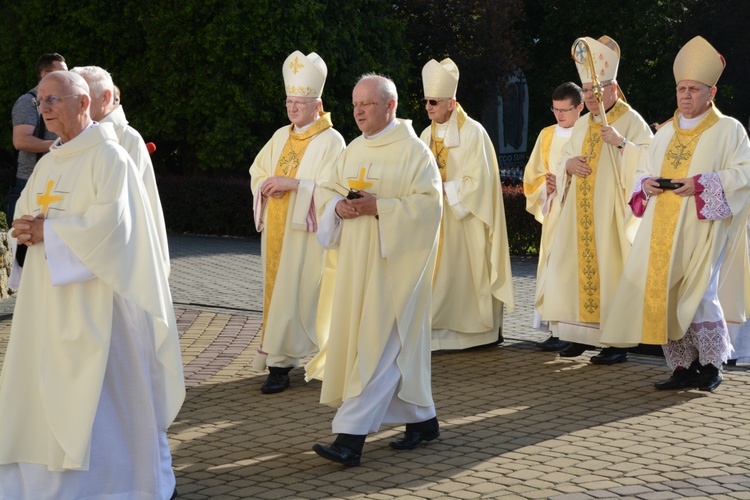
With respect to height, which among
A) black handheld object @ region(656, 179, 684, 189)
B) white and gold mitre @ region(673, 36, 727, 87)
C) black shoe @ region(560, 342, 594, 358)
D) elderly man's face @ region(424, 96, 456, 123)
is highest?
white and gold mitre @ region(673, 36, 727, 87)

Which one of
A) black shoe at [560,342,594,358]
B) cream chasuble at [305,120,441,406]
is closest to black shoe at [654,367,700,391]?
black shoe at [560,342,594,358]

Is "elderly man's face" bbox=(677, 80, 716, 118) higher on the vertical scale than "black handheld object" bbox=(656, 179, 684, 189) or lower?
higher

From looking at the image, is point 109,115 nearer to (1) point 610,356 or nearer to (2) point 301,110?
(2) point 301,110

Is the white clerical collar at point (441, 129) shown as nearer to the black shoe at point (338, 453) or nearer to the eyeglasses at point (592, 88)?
the eyeglasses at point (592, 88)

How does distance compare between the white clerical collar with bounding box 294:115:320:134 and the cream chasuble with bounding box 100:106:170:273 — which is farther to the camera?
the white clerical collar with bounding box 294:115:320:134

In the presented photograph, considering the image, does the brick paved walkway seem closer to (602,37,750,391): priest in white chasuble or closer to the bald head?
(602,37,750,391): priest in white chasuble

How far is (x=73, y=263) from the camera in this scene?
5.14 metres

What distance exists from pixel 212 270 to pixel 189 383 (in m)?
6.00

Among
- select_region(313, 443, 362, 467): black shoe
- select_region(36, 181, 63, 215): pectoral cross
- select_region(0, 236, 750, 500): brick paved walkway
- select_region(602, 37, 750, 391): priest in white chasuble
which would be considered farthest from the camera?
select_region(602, 37, 750, 391): priest in white chasuble

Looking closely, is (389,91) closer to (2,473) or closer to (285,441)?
(285,441)

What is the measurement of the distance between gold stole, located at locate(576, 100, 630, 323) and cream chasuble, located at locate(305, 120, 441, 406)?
2922 millimetres

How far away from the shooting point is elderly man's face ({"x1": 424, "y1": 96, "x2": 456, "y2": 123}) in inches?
365

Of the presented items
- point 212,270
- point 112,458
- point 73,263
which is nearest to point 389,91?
point 73,263

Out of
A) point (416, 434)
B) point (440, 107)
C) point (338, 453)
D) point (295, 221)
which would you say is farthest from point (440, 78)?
point (338, 453)
